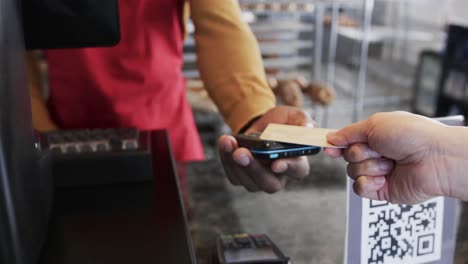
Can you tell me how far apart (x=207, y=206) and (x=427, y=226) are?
345 mm

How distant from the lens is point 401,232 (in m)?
0.55

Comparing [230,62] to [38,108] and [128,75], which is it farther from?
[38,108]

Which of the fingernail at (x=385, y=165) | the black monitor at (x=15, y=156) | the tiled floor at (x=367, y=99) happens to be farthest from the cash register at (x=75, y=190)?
the tiled floor at (x=367, y=99)

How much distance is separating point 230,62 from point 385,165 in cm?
43

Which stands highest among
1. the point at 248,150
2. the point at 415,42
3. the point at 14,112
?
the point at 14,112

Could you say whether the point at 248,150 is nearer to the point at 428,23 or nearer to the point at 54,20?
the point at 54,20

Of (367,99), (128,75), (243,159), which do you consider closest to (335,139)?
(243,159)

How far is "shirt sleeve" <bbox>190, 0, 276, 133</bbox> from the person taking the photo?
0.86 metres

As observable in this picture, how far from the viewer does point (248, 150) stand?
0.64 m

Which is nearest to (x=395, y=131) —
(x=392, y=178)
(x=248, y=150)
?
(x=392, y=178)

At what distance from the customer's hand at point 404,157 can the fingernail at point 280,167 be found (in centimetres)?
10

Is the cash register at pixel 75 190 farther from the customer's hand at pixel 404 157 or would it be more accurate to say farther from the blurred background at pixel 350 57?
the blurred background at pixel 350 57

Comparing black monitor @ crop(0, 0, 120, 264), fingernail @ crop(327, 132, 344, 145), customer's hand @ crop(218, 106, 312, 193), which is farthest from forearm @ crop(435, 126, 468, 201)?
black monitor @ crop(0, 0, 120, 264)

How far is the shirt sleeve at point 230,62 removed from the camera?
2.83 feet
